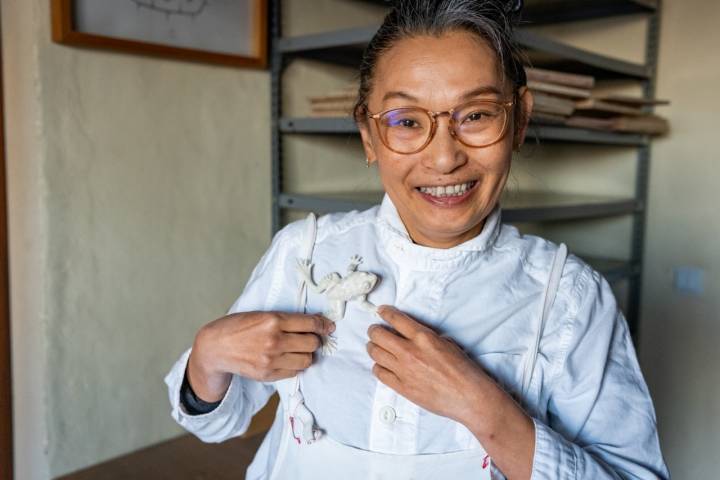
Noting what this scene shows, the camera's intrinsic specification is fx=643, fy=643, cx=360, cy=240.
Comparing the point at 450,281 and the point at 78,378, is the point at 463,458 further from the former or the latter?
the point at 78,378

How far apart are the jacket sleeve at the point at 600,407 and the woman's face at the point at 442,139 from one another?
0.22 metres

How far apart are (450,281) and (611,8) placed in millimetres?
1771

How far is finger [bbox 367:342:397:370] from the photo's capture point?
2.82 feet

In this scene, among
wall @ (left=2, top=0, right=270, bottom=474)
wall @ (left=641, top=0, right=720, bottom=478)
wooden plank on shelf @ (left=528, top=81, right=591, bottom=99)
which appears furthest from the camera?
wall @ (left=641, top=0, right=720, bottom=478)

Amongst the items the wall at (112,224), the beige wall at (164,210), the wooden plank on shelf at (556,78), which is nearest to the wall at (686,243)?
the beige wall at (164,210)

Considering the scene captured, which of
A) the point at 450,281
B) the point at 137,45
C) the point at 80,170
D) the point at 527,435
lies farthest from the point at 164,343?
the point at 527,435

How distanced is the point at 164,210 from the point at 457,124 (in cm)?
110

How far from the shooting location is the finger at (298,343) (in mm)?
903

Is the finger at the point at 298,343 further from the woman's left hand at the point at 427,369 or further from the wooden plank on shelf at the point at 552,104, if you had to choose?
the wooden plank on shelf at the point at 552,104

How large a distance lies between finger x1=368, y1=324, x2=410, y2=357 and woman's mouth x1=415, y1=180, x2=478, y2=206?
0.64 feet

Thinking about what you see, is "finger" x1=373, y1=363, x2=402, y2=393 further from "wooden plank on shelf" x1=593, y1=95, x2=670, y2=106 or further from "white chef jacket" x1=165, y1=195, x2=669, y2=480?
"wooden plank on shelf" x1=593, y1=95, x2=670, y2=106

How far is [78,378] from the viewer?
63.3 inches

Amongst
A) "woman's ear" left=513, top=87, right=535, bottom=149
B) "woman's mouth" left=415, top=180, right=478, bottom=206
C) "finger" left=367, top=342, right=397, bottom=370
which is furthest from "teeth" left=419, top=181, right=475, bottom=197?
"finger" left=367, top=342, right=397, bottom=370

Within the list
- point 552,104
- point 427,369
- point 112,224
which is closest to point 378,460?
point 427,369
